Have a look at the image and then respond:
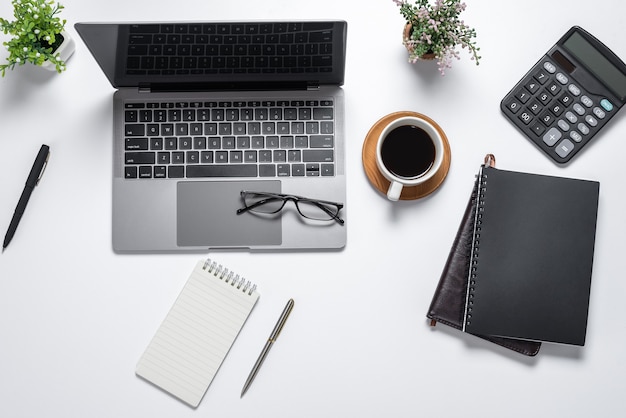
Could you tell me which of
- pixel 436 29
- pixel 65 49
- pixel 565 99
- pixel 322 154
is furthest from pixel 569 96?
pixel 65 49

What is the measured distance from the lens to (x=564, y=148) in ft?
3.46

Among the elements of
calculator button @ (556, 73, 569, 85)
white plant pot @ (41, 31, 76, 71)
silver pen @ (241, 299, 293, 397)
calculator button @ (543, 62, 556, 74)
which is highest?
white plant pot @ (41, 31, 76, 71)

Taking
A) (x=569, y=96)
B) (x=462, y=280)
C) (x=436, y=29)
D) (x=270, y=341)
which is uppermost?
(x=436, y=29)

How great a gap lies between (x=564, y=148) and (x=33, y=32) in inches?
37.8

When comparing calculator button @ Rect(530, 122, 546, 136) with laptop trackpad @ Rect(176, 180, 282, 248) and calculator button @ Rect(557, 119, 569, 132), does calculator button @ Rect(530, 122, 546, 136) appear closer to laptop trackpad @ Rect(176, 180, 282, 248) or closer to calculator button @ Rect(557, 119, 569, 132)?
calculator button @ Rect(557, 119, 569, 132)

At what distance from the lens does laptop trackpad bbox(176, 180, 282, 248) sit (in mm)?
1049

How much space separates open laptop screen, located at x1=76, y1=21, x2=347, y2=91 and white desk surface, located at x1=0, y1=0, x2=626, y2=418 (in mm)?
101

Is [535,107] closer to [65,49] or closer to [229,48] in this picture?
[229,48]

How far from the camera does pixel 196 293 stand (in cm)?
105

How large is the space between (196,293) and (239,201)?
0.60 ft

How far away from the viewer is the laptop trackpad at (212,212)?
3.44 feet

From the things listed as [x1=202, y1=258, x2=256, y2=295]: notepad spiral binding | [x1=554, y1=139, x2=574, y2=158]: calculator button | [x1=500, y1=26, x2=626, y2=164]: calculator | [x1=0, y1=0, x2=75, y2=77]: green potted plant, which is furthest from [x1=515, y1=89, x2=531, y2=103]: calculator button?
[x1=0, y1=0, x2=75, y2=77]: green potted plant

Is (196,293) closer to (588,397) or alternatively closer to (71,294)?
(71,294)

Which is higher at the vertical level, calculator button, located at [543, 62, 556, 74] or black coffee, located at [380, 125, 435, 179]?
calculator button, located at [543, 62, 556, 74]
